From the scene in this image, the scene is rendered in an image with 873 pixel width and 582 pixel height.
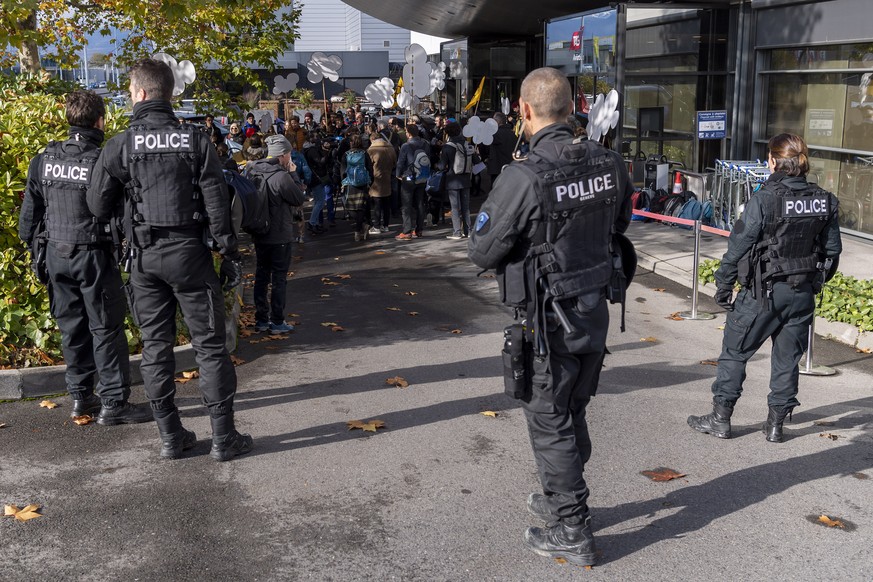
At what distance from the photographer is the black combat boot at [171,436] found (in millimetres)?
5512

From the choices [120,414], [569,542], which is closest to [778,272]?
[569,542]

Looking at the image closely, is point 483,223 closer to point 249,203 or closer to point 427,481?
point 427,481

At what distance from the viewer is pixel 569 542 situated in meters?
4.27

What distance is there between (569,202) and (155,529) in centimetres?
263

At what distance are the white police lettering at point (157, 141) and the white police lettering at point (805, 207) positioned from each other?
362 centimetres

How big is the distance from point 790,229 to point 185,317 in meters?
3.69

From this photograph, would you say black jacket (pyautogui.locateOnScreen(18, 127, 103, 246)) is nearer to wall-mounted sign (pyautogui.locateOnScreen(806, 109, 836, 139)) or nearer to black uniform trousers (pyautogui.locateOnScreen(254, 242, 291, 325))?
black uniform trousers (pyautogui.locateOnScreen(254, 242, 291, 325))

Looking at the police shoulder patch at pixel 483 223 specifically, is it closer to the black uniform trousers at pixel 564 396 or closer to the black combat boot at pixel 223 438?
the black uniform trousers at pixel 564 396

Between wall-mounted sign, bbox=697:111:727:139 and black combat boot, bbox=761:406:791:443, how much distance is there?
33.1ft

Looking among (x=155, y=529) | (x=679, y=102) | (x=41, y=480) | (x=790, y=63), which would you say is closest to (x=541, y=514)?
(x=155, y=529)

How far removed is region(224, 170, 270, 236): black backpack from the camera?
550 cm

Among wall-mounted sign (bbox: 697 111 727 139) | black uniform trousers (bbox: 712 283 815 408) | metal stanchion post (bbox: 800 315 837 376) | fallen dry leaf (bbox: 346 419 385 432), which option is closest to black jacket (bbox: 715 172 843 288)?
black uniform trousers (bbox: 712 283 815 408)

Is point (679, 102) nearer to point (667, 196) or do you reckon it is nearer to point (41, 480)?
point (667, 196)

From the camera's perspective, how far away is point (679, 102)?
17.3 metres
